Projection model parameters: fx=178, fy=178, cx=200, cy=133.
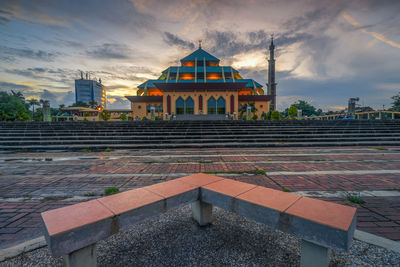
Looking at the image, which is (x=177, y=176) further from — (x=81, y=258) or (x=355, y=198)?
(x=355, y=198)

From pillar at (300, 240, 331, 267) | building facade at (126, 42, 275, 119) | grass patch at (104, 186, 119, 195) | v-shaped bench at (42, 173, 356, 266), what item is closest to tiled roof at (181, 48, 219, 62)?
building facade at (126, 42, 275, 119)

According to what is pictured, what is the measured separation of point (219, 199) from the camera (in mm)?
2119

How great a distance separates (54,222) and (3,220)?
2098mm

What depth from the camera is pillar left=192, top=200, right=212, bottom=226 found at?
2432 millimetres

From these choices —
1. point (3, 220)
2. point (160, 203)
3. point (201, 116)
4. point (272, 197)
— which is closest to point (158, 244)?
point (160, 203)

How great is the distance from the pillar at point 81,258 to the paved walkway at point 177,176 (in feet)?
4.38

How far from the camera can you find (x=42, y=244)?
204cm

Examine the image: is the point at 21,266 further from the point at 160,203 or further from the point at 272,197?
the point at 272,197

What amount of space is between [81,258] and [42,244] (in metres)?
0.99

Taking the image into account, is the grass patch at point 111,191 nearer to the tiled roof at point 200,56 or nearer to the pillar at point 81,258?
the pillar at point 81,258

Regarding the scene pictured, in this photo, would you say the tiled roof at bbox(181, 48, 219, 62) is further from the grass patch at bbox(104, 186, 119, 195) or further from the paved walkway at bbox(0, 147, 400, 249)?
the grass patch at bbox(104, 186, 119, 195)

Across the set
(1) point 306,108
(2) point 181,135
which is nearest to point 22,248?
(2) point 181,135

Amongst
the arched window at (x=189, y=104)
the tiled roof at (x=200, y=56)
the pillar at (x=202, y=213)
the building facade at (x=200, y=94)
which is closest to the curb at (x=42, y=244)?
the pillar at (x=202, y=213)

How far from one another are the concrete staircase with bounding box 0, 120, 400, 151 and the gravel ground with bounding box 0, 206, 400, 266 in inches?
285
